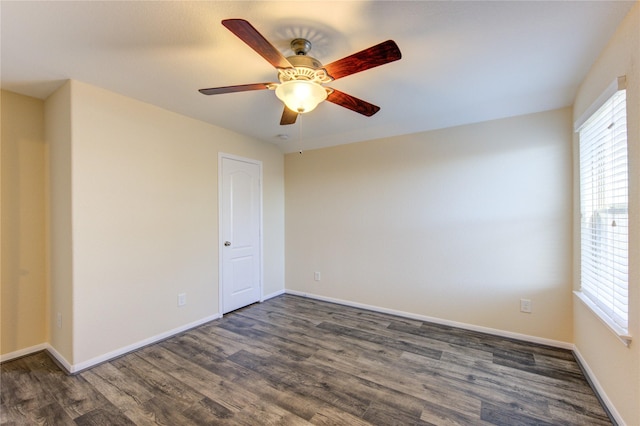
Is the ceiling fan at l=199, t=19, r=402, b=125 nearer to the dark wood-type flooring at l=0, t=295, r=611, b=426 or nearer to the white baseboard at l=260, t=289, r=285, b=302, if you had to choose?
the dark wood-type flooring at l=0, t=295, r=611, b=426

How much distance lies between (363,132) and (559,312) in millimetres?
2858

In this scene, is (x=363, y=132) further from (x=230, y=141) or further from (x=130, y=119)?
(x=130, y=119)

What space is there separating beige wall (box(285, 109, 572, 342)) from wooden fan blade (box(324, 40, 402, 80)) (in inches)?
85.2

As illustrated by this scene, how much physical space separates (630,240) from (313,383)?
226 cm

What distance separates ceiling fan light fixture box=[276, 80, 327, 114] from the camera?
1697 millimetres

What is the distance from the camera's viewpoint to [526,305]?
2.84 meters

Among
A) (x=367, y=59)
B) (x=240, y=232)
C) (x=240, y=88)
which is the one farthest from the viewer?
(x=240, y=232)

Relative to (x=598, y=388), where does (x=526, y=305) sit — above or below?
→ above

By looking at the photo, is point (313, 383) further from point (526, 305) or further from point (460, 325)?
point (526, 305)

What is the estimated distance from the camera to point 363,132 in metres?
3.57

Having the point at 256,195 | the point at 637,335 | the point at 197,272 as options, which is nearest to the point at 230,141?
the point at 256,195

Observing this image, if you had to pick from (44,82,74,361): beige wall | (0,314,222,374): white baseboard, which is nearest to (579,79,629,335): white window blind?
(0,314,222,374): white baseboard

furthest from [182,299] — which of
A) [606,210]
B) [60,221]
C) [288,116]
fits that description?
[606,210]

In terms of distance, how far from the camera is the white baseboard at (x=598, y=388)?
1693 millimetres
